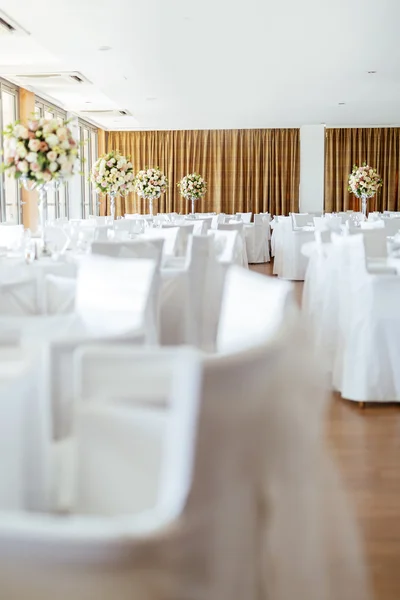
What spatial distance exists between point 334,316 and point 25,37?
586 cm

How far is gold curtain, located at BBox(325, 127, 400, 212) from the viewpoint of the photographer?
59.4 feet

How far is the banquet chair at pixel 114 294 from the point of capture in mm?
2605

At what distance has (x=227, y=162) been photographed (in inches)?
735

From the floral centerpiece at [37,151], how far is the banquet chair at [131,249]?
58cm

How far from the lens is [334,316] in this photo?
536 cm

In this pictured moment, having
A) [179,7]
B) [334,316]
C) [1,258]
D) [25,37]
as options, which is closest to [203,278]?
[334,316]

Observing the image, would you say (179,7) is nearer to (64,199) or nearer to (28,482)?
(28,482)

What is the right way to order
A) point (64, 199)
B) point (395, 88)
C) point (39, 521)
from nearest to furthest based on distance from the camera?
1. point (39, 521)
2. point (395, 88)
3. point (64, 199)

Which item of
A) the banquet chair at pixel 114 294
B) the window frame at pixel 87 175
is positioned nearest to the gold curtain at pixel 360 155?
the window frame at pixel 87 175

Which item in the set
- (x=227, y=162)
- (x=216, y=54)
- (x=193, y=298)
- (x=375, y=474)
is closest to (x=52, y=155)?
(x=193, y=298)

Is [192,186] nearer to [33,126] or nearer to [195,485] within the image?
[33,126]

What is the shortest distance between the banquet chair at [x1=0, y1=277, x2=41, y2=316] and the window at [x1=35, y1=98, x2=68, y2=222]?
9529mm

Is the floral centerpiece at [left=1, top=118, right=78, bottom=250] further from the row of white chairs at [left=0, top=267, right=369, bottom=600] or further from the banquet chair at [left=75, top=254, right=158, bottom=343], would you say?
the row of white chairs at [left=0, top=267, right=369, bottom=600]

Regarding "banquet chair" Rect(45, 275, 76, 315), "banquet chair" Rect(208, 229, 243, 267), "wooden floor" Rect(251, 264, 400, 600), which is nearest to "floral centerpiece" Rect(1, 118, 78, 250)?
"banquet chair" Rect(45, 275, 76, 315)
